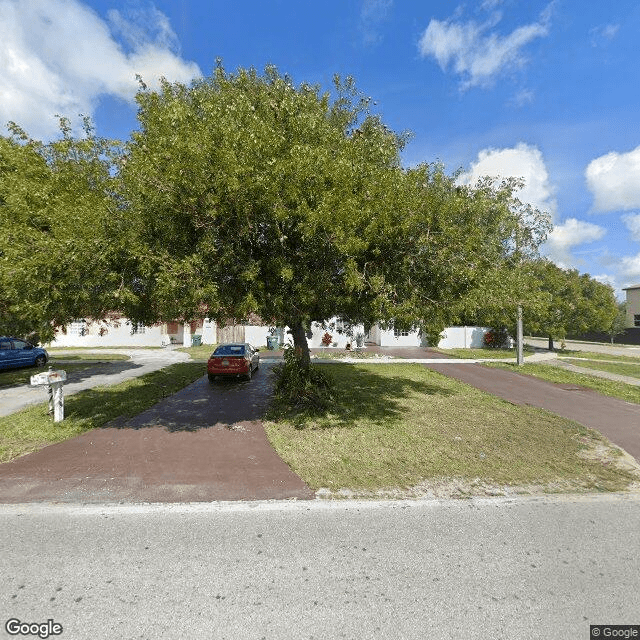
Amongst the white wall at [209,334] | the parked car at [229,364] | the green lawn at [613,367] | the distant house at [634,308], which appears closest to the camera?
the parked car at [229,364]

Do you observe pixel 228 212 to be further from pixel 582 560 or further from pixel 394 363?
pixel 394 363

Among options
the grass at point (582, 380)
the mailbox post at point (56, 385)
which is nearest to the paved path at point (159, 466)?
the mailbox post at point (56, 385)

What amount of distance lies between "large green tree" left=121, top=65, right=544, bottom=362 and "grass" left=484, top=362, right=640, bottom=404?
849 centimetres

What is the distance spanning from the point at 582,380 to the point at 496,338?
15743 mm

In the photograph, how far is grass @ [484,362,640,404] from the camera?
12.3 metres

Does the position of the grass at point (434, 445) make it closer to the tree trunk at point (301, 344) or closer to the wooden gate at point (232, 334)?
the tree trunk at point (301, 344)

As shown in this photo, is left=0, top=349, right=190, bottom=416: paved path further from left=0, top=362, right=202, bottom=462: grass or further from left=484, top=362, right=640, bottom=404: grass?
left=484, top=362, right=640, bottom=404: grass

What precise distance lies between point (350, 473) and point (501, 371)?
14537mm

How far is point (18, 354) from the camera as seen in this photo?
1688 centimetres

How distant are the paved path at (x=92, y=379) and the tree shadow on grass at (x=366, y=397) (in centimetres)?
728

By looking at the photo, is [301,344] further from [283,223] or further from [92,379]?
[92,379]

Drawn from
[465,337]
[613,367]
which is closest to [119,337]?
[465,337]

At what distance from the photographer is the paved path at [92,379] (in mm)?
10622

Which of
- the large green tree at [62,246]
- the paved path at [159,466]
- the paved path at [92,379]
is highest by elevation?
the large green tree at [62,246]
